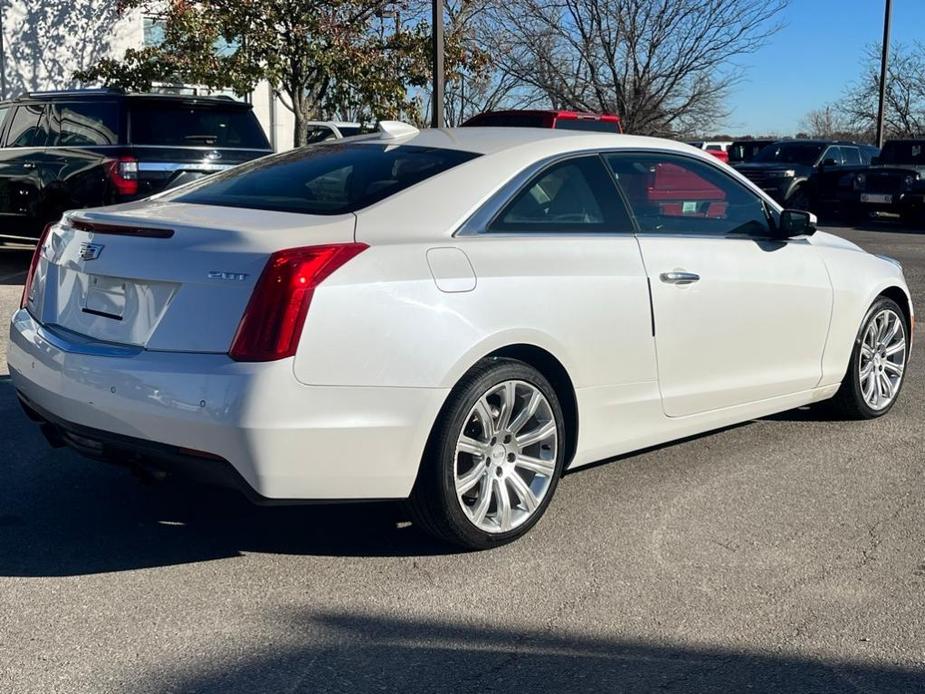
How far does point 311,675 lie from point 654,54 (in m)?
25.2

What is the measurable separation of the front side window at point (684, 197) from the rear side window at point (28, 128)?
302 inches

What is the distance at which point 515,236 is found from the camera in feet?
14.5

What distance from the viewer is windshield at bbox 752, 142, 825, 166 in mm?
22494

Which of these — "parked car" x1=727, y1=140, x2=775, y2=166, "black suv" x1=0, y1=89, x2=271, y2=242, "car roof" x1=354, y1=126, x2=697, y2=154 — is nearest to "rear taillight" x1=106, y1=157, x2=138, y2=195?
"black suv" x1=0, y1=89, x2=271, y2=242

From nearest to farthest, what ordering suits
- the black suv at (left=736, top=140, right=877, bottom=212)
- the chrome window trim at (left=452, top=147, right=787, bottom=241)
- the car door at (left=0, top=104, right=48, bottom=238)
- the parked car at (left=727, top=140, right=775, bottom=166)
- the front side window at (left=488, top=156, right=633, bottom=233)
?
1. the chrome window trim at (left=452, top=147, right=787, bottom=241)
2. the front side window at (left=488, top=156, right=633, bottom=233)
3. the car door at (left=0, top=104, right=48, bottom=238)
4. the black suv at (left=736, top=140, right=877, bottom=212)
5. the parked car at (left=727, top=140, right=775, bottom=166)

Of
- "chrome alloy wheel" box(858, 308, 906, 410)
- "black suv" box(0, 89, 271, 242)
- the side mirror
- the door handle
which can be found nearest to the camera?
the door handle

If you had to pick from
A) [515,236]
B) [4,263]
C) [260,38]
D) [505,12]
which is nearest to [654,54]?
[505,12]

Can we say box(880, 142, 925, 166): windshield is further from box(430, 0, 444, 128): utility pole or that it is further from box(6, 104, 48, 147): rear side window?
box(6, 104, 48, 147): rear side window

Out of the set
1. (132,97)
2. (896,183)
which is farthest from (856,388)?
(896,183)

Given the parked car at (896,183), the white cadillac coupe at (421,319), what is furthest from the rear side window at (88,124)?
the parked car at (896,183)

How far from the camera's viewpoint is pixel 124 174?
1008cm

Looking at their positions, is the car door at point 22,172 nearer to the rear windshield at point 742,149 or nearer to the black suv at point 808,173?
the black suv at point 808,173

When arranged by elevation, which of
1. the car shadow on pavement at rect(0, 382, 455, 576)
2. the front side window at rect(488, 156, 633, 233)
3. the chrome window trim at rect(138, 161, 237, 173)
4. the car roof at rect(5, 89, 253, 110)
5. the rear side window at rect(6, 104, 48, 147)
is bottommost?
the car shadow on pavement at rect(0, 382, 455, 576)

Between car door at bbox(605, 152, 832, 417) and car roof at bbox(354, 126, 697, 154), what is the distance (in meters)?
0.08
